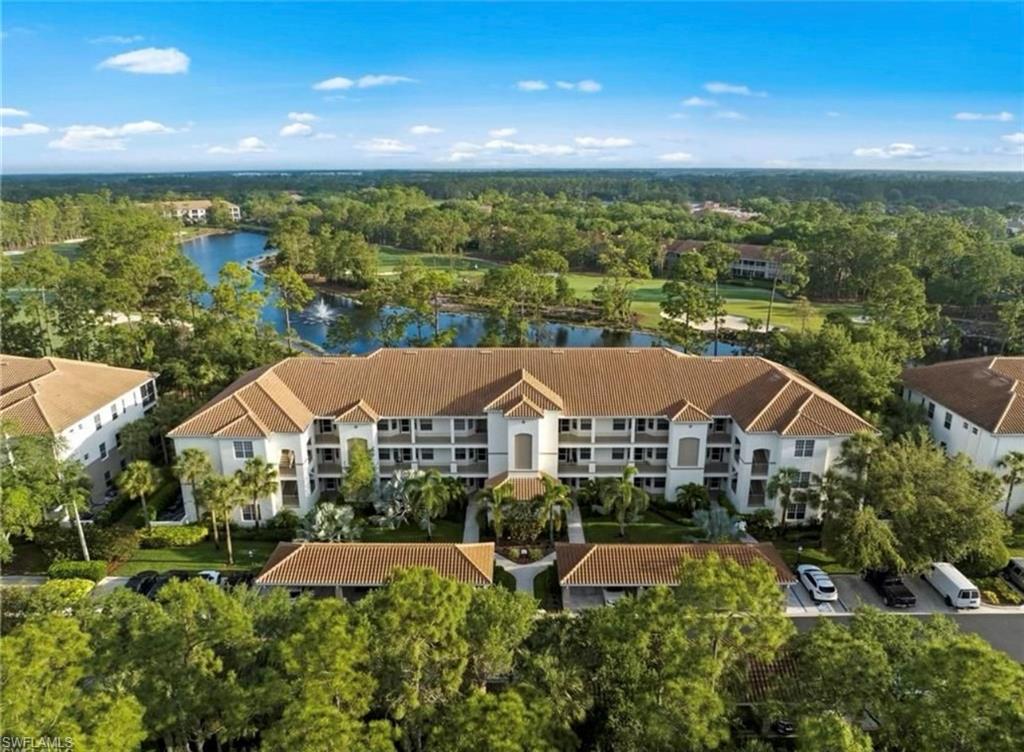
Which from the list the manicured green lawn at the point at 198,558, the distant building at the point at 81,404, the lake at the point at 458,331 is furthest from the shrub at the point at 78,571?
the lake at the point at 458,331

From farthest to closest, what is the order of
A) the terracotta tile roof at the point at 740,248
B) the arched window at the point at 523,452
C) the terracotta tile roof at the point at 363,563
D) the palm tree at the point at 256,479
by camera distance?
the terracotta tile roof at the point at 740,248 < the arched window at the point at 523,452 < the palm tree at the point at 256,479 < the terracotta tile roof at the point at 363,563

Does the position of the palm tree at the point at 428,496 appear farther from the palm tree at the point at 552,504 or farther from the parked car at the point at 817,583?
the parked car at the point at 817,583

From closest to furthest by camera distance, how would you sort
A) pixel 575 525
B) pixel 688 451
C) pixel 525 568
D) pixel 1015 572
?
pixel 1015 572 < pixel 525 568 < pixel 575 525 < pixel 688 451

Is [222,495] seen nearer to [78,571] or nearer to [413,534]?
[78,571]

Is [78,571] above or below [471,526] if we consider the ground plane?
above

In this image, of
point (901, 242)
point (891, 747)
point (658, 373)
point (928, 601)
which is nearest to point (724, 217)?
point (901, 242)

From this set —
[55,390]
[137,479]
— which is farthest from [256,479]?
[55,390]

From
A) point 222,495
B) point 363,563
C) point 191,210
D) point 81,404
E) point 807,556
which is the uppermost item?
point 191,210
